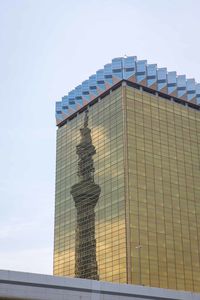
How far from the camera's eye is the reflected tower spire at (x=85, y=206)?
16700cm

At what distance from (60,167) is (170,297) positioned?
113763 millimetres

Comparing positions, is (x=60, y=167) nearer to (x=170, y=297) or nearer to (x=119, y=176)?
(x=119, y=176)

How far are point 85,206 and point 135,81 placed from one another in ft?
137

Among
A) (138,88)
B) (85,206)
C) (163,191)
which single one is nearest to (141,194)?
(163,191)

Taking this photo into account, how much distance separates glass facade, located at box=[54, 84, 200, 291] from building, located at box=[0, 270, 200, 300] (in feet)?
217

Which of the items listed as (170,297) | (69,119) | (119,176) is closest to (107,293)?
(170,297)

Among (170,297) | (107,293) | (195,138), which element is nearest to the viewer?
(107,293)

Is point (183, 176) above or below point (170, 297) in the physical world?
above

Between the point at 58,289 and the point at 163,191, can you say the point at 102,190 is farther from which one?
the point at 58,289

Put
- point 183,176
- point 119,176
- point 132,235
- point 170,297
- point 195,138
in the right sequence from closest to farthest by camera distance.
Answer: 1. point 170,297
2. point 132,235
3. point 119,176
4. point 183,176
5. point 195,138

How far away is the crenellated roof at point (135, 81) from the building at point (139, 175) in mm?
316

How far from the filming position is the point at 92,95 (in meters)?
184

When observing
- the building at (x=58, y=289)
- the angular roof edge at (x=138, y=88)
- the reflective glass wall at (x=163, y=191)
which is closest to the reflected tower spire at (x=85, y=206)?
the angular roof edge at (x=138, y=88)

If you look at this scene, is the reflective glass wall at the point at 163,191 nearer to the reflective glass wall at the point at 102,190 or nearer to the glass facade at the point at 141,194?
the glass facade at the point at 141,194
